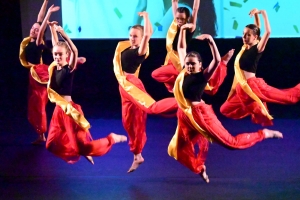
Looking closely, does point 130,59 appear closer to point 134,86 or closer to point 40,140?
point 134,86

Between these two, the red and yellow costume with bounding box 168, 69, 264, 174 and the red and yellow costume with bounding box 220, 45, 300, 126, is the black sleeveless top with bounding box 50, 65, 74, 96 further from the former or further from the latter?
the red and yellow costume with bounding box 220, 45, 300, 126

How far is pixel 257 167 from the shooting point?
3756 mm

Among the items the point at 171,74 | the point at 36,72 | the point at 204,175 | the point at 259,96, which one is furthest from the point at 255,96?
the point at 36,72

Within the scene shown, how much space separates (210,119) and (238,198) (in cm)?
54

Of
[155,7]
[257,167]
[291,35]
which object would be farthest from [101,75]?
[257,167]

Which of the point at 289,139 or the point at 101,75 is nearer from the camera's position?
the point at 289,139

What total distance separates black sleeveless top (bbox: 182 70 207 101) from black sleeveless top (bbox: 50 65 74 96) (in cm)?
83

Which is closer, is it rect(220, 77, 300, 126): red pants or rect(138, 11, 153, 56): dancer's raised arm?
rect(138, 11, 153, 56): dancer's raised arm

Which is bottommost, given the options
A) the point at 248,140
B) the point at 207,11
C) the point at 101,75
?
the point at 101,75

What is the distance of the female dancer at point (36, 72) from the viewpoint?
4379mm

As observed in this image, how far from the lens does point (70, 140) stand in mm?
3383

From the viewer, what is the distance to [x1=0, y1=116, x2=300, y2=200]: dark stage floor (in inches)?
127

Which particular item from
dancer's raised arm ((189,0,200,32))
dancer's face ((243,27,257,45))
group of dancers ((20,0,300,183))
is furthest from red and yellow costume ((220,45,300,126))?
dancer's raised arm ((189,0,200,32))

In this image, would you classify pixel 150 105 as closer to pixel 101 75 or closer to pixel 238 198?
pixel 238 198
